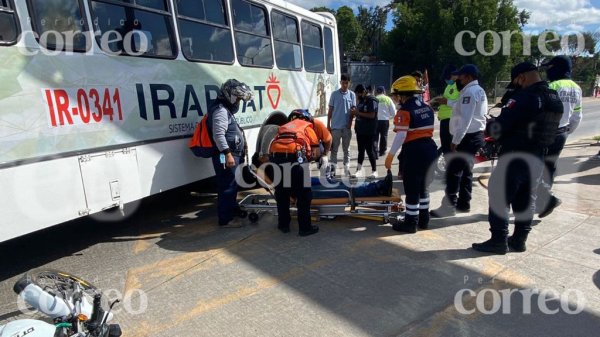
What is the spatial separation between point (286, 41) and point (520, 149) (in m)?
3.97

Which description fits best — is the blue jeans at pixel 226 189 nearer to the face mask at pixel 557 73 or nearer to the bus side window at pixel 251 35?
the bus side window at pixel 251 35

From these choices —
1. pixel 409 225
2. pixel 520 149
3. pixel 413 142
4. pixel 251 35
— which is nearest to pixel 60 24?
pixel 251 35

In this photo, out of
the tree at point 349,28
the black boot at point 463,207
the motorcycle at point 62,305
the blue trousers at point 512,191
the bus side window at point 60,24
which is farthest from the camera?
the tree at point 349,28

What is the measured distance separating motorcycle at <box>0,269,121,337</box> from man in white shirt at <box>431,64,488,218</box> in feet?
13.0

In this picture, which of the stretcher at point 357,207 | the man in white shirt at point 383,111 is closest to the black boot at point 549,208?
the stretcher at point 357,207

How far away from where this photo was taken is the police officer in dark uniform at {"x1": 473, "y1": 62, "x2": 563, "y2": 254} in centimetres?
377

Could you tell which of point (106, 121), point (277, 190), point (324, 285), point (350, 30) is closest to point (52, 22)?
point (106, 121)

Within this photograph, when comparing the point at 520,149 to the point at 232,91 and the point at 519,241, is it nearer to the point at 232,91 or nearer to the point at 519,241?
the point at 519,241

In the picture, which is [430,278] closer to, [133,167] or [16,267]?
[133,167]

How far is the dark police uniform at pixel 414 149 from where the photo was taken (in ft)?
14.3

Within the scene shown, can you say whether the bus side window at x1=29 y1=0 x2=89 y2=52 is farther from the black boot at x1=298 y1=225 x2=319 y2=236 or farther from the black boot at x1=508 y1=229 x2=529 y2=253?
the black boot at x1=508 y1=229 x2=529 y2=253

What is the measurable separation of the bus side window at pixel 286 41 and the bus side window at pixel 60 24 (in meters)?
3.09

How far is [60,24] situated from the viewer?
340 cm

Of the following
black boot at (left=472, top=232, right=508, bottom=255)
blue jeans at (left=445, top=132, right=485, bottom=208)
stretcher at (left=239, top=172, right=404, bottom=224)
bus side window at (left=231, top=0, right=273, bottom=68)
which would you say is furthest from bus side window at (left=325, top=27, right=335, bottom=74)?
black boot at (left=472, top=232, right=508, bottom=255)
